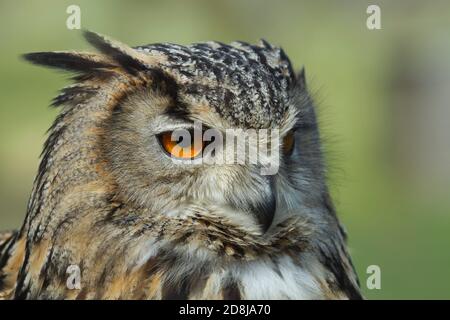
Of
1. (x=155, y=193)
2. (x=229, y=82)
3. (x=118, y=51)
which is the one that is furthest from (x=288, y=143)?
(x=118, y=51)

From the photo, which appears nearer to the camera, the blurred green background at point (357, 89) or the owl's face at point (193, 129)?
the owl's face at point (193, 129)

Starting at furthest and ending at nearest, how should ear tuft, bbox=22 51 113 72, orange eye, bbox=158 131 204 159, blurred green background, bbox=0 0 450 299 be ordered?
1. blurred green background, bbox=0 0 450 299
2. ear tuft, bbox=22 51 113 72
3. orange eye, bbox=158 131 204 159

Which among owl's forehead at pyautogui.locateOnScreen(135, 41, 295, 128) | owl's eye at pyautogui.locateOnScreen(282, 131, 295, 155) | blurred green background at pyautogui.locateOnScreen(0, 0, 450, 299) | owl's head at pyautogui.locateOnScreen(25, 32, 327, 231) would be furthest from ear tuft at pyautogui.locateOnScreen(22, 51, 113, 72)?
blurred green background at pyautogui.locateOnScreen(0, 0, 450, 299)

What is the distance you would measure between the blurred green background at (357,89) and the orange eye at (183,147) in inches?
126

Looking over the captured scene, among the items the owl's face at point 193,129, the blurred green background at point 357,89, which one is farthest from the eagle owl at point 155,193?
the blurred green background at point 357,89

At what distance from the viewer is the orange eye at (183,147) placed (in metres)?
2.08

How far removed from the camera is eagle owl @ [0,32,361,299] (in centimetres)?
209

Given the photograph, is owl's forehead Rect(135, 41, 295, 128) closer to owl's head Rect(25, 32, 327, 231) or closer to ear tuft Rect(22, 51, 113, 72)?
owl's head Rect(25, 32, 327, 231)

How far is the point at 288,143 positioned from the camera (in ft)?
7.34

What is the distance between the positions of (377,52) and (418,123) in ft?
2.54

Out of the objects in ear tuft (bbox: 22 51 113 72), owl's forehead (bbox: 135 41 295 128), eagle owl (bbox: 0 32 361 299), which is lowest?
eagle owl (bbox: 0 32 361 299)

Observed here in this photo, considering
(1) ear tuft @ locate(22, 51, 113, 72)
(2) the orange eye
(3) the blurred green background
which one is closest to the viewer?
(2) the orange eye

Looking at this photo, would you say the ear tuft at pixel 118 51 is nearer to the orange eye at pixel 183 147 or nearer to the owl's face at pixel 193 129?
the owl's face at pixel 193 129

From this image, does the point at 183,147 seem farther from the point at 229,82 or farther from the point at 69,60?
the point at 69,60
